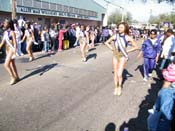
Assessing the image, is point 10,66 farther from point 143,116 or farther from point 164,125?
point 164,125

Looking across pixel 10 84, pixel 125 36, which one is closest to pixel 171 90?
pixel 125 36

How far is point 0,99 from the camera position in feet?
23.5

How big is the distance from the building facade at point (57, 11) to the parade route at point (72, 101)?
20121 millimetres

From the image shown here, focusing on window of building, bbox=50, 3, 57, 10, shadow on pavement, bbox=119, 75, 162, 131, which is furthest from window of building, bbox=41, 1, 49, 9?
shadow on pavement, bbox=119, 75, 162, 131

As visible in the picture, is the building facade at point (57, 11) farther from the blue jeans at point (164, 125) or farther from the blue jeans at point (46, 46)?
the blue jeans at point (164, 125)

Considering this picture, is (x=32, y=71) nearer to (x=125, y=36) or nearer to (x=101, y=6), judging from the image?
(x=125, y=36)

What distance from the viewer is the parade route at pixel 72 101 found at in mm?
5777

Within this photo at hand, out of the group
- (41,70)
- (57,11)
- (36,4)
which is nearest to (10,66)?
(41,70)

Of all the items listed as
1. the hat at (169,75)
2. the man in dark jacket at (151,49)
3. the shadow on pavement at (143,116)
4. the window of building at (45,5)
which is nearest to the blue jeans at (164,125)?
the hat at (169,75)

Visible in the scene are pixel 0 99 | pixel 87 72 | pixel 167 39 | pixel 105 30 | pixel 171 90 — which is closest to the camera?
pixel 171 90

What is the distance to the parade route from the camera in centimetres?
578

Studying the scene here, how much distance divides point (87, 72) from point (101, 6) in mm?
48695

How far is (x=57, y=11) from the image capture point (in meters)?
39.4

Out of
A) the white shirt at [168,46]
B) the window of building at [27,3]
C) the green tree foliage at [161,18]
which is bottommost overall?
the green tree foliage at [161,18]
